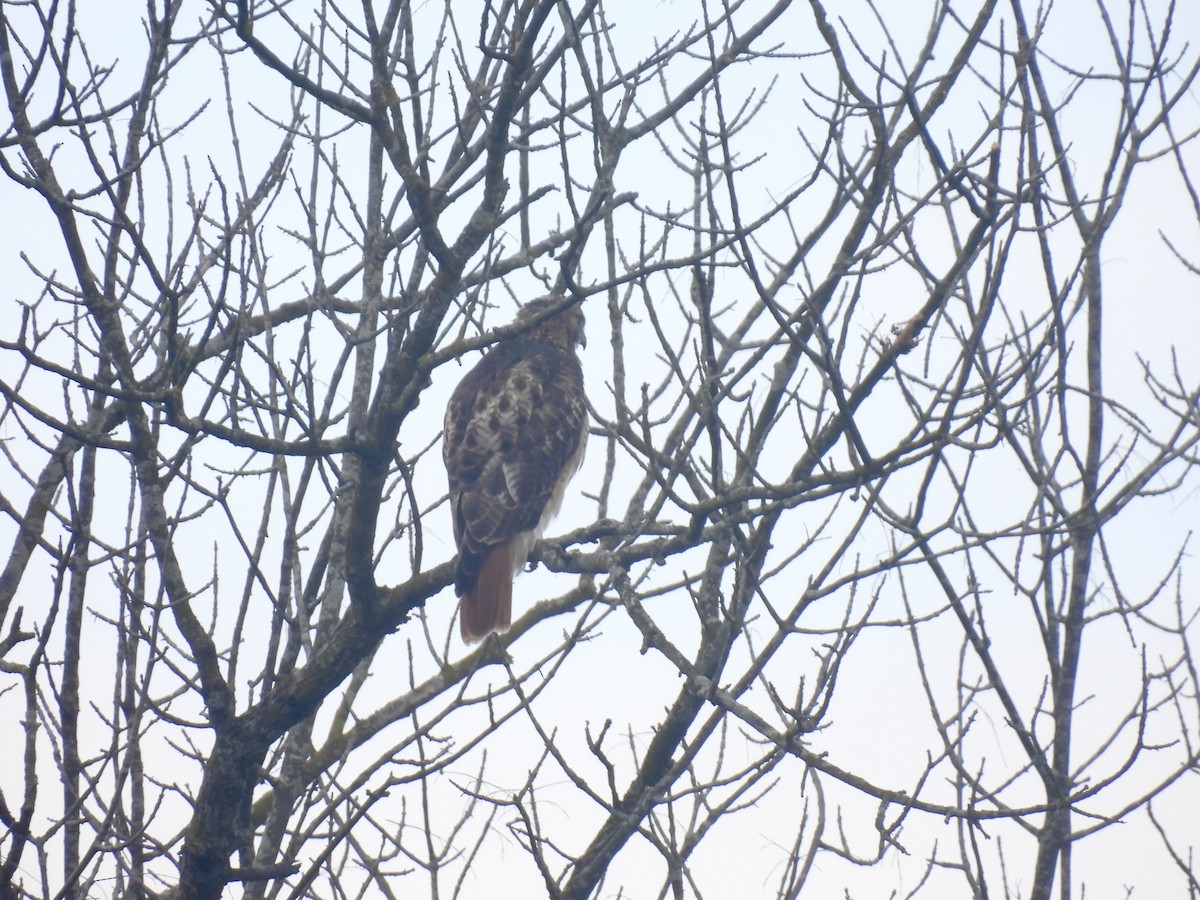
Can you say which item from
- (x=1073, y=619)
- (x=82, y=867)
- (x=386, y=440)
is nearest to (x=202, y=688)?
(x=82, y=867)

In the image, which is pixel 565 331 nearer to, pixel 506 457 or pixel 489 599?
pixel 506 457

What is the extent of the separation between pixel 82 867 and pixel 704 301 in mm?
2122

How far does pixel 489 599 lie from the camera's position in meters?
5.70

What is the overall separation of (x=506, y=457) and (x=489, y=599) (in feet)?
2.65

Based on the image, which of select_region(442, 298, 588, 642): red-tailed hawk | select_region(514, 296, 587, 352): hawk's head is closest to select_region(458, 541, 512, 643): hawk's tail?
select_region(442, 298, 588, 642): red-tailed hawk

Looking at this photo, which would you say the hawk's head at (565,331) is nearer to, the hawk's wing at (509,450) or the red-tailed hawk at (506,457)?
the red-tailed hawk at (506,457)

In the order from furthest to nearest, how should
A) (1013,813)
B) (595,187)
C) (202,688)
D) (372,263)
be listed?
(372,263) < (202,688) < (595,187) < (1013,813)

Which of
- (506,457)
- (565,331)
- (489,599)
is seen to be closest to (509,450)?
(506,457)

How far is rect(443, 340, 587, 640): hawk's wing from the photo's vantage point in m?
5.79

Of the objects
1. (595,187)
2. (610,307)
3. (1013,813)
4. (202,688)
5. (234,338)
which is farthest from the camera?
(610,307)

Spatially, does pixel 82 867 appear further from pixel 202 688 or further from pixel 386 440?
pixel 386 440

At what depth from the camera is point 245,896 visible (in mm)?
4039

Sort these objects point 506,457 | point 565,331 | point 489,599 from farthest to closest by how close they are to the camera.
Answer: point 565,331 < point 506,457 < point 489,599

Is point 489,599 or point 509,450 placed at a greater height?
point 509,450
